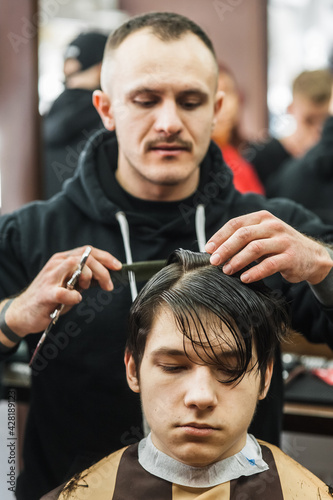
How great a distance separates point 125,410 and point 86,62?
772 millimetres

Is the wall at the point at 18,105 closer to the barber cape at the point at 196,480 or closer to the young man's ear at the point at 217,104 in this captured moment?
the young man's ear at the point at 217,104

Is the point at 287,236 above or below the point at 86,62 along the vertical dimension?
below

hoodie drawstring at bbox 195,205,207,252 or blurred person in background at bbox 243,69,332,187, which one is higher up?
blurred person in background at bbox 243,69,332,187

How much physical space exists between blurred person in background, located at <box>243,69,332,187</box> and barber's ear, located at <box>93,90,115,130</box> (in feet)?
5.00

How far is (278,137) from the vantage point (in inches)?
A: 120

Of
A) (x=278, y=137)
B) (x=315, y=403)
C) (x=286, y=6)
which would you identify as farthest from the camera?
(x=286, y=6)

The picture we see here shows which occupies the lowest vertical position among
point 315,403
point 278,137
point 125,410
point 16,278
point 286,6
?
point 315,403

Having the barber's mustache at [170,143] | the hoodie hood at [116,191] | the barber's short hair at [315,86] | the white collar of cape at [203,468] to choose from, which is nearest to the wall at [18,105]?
the hoodie hood at [116,191]

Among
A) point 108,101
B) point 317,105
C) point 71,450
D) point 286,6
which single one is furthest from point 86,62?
point 286,6

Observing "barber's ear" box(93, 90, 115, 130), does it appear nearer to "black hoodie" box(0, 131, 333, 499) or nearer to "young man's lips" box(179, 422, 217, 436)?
"black hoodie" box(0, 131, 333, 499)

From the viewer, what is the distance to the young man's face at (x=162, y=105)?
1.14 meters

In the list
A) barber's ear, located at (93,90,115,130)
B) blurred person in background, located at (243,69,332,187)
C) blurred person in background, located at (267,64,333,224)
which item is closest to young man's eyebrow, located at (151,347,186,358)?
barber's ear, located at (93,90,115,130)

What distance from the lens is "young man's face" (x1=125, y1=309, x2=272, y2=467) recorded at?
35.7 inches

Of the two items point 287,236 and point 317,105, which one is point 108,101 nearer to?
point 287,236
